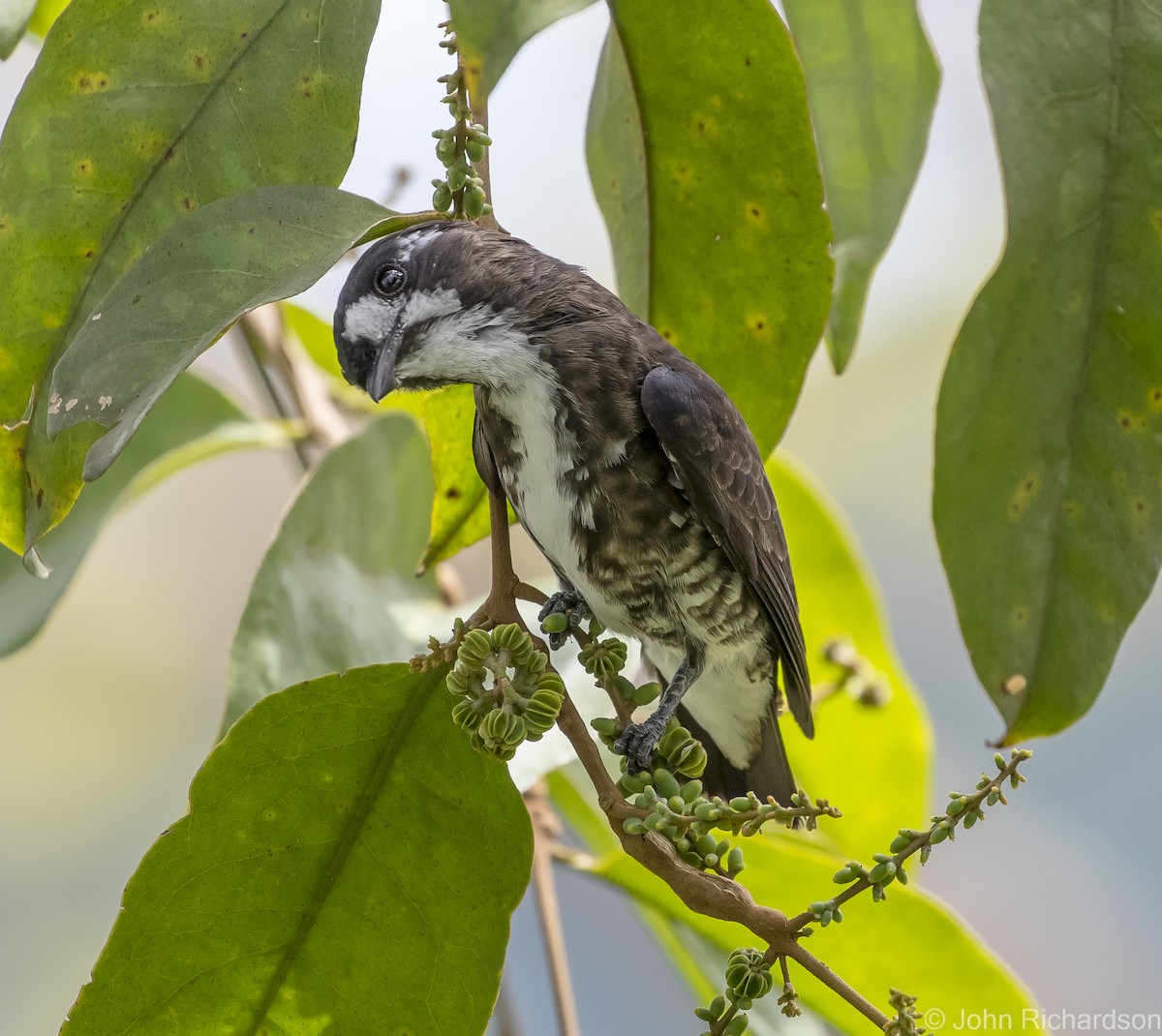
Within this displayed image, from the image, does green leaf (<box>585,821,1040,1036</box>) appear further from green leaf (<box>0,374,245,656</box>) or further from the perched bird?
green leaf (<box>0,374,245,656</box>)

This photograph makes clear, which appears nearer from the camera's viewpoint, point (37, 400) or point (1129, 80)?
point (37, 400)

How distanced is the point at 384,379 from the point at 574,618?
403mm

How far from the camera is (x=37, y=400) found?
1.16 m

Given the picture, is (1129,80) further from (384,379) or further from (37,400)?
(37,400)

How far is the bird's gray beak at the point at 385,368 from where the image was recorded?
137 cm

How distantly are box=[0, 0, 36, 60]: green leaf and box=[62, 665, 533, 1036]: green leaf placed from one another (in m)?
0.69

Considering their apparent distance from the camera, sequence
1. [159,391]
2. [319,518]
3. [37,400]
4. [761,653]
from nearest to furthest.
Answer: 1. [159,391]
2. [37,400]
3. [319,518]
4. [761,653]

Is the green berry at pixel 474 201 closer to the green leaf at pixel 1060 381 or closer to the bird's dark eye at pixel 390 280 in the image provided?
the bird's dark eye at pixel 390 280

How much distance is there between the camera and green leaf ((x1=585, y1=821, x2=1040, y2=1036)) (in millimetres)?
1516

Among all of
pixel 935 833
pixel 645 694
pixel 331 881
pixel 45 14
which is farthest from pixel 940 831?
pixel 45 14

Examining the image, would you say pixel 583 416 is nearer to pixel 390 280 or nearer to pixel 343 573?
pixel 390 280

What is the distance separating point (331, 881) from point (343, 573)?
0.55 meters

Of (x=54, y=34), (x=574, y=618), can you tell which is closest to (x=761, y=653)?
(x=574, y=618)

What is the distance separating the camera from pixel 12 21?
128cm
